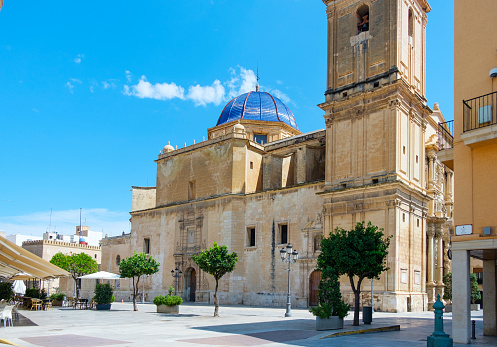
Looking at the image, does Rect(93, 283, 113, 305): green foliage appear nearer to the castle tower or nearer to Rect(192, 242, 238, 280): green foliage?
Rect(192, 242, 238, 280): green foliage

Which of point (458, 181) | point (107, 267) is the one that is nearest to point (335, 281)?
point (458, 181)

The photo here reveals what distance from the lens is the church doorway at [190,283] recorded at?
37.7 m

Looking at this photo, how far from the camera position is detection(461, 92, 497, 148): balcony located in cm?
1173

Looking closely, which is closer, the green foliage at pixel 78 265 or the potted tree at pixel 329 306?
the potted tree at pixel 329 306

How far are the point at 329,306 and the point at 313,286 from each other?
15183 millimetres

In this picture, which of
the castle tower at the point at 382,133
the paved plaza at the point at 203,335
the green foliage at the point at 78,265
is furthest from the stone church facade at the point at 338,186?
the paved plaza at the point at 203,335

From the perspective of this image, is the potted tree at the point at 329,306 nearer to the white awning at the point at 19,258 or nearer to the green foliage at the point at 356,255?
the green foliage at the point at 356,255

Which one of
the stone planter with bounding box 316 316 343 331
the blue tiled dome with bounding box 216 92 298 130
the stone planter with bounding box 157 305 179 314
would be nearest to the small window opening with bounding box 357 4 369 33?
the blue tiled dome with bounding box 216 92 298 130

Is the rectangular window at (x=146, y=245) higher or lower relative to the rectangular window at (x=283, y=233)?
lower

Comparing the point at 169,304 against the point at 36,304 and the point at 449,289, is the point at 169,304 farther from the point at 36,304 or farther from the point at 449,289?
the point at 449,289

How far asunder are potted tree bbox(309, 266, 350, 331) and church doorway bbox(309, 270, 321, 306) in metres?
14.0

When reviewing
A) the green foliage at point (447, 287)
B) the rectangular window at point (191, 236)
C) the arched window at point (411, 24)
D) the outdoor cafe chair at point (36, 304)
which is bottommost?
the outdoor cafe chair at point (36, 304)

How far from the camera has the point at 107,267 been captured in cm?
4812

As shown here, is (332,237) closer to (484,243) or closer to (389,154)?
(484,243)
